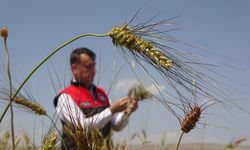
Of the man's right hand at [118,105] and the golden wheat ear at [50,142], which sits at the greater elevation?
the golden wheat ear at [50,142]

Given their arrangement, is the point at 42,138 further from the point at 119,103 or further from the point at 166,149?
the point at 119,103

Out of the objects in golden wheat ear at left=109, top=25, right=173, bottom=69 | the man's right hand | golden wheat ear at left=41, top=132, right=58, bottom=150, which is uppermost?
golden wheat ear at left=109, top=25, right=173, bottom=69

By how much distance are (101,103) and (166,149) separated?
3.83ft

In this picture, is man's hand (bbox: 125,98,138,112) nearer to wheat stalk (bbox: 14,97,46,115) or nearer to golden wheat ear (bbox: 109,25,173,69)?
wheat stalk (bbox: 14,97,46,115)

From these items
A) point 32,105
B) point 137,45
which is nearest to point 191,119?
point 137,45

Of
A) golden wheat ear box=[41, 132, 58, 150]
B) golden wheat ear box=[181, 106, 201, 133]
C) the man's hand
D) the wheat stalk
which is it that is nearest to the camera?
golden wheat ear box=[181, 106, 201, 133]

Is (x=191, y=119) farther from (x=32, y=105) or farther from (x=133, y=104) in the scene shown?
(x=133, y=104)

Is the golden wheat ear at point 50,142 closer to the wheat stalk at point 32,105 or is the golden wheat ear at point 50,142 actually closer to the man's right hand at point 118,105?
the wheat stalk at point 32,105

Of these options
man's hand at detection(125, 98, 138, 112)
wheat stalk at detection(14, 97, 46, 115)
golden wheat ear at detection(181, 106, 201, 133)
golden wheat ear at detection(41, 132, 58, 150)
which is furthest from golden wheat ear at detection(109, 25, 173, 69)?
man's hand at detection(125, 98, 138, 112)

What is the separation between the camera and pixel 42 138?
1.46 metres

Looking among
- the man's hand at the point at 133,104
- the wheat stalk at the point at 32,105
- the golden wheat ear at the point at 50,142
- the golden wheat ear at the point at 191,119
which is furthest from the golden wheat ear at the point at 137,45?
the man's hand at the point at 133,104

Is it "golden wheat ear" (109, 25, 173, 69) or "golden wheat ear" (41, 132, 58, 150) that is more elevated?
"golden wheat ear" (109, 25, 173, 69)

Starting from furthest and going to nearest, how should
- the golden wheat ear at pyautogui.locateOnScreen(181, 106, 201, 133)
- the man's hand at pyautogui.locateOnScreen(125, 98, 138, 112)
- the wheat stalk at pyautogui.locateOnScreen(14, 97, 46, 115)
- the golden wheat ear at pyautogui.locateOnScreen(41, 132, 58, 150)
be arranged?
the man's hand at pyautogui.locateOnScreen(125, 98, 138, 112) < the wheat stalk at pyautogui.locateOnScreen(14, 97, 46, 115) < the golden wheat ear at pyautogui.locateOnScreen(41, 132, 58, 150) < the golden wheat ear at pyautogui.locateOnScreen(181, 106, 201, 133)

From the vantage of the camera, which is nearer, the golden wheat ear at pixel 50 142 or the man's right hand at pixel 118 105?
the golden wheat ear at pixel 50 142
